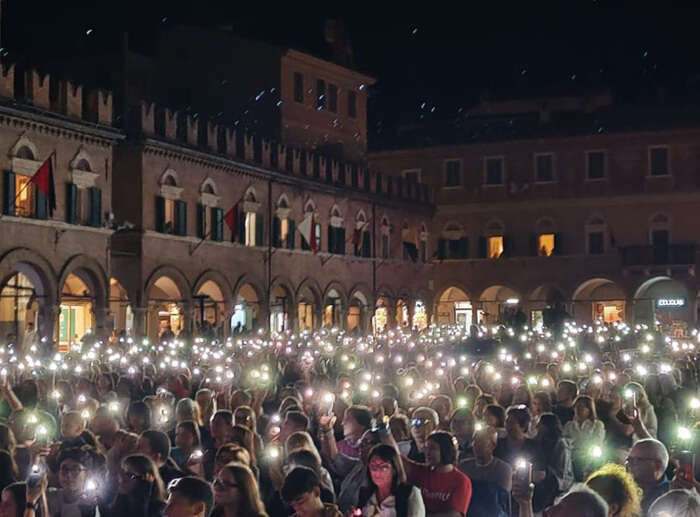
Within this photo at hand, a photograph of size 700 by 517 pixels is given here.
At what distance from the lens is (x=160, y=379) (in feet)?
59.1

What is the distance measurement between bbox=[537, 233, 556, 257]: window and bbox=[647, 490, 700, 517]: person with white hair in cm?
5238

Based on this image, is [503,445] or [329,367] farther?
[329,367]

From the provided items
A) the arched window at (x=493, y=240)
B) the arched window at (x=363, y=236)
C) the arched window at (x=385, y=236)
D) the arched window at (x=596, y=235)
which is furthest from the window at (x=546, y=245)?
the arched window at (x=363, y=236)

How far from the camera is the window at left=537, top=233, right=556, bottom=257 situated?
58.7m

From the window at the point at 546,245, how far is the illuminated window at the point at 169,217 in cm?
2374

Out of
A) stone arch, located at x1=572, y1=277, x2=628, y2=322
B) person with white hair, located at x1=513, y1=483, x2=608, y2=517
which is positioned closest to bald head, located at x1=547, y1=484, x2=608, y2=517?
person with white hair, located at x1=513, y1=483, x2=608, y2=517

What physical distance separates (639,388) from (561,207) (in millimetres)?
45678

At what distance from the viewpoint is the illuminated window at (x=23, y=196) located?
3378cm

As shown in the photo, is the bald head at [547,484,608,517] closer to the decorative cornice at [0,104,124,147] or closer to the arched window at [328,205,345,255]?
the decorative cornice at [0,104,124,147]

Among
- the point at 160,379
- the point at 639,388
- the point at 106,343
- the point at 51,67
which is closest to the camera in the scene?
the point at 639,388

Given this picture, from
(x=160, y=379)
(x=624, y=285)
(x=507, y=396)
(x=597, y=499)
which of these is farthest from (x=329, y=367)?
(x=624, y=285)

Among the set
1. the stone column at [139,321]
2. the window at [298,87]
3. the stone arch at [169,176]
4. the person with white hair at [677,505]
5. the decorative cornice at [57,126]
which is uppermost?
the window at [298,87]

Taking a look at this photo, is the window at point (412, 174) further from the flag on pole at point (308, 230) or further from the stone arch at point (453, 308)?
A: the flag on pole at point (308, 230)

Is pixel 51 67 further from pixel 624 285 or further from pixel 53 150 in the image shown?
pixel 624 285
